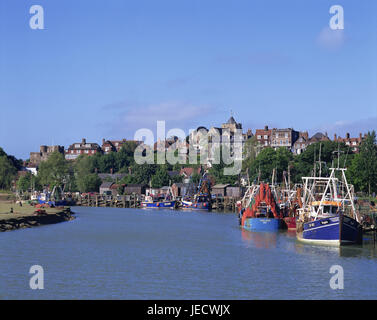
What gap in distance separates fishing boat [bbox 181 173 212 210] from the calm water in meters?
65.6

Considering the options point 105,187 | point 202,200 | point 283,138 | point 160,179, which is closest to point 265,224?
point 202,200

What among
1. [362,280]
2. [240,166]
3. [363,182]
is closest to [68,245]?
[362,280]

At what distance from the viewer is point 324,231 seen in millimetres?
57188

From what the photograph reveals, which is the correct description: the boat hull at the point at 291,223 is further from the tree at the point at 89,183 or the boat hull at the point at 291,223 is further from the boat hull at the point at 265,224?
the tree at the point at 89,183

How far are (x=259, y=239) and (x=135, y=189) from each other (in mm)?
113397

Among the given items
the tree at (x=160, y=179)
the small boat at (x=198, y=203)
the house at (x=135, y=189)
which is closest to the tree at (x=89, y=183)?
the house at (x=135, y=189)

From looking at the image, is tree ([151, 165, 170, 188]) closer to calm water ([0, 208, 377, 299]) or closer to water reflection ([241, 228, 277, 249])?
water reflection ([241, 228, 277, 249])

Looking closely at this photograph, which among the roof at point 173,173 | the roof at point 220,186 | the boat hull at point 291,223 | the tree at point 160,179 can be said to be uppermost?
the roof at point 173,173

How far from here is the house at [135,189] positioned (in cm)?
17788

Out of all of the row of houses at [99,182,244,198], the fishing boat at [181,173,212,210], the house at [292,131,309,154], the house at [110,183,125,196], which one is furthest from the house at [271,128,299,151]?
the house at [110,183,125,196]

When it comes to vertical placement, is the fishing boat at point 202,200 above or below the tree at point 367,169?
below

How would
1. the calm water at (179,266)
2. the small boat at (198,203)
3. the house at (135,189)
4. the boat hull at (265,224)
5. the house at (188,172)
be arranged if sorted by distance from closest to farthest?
the calm water at (179,266) → the boat hull at (265,224) → the small boat at (198,203) → the house at (135,189) → the house at (188,172)

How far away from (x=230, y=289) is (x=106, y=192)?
14745cm

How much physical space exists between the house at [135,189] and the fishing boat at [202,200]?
28287 mm
